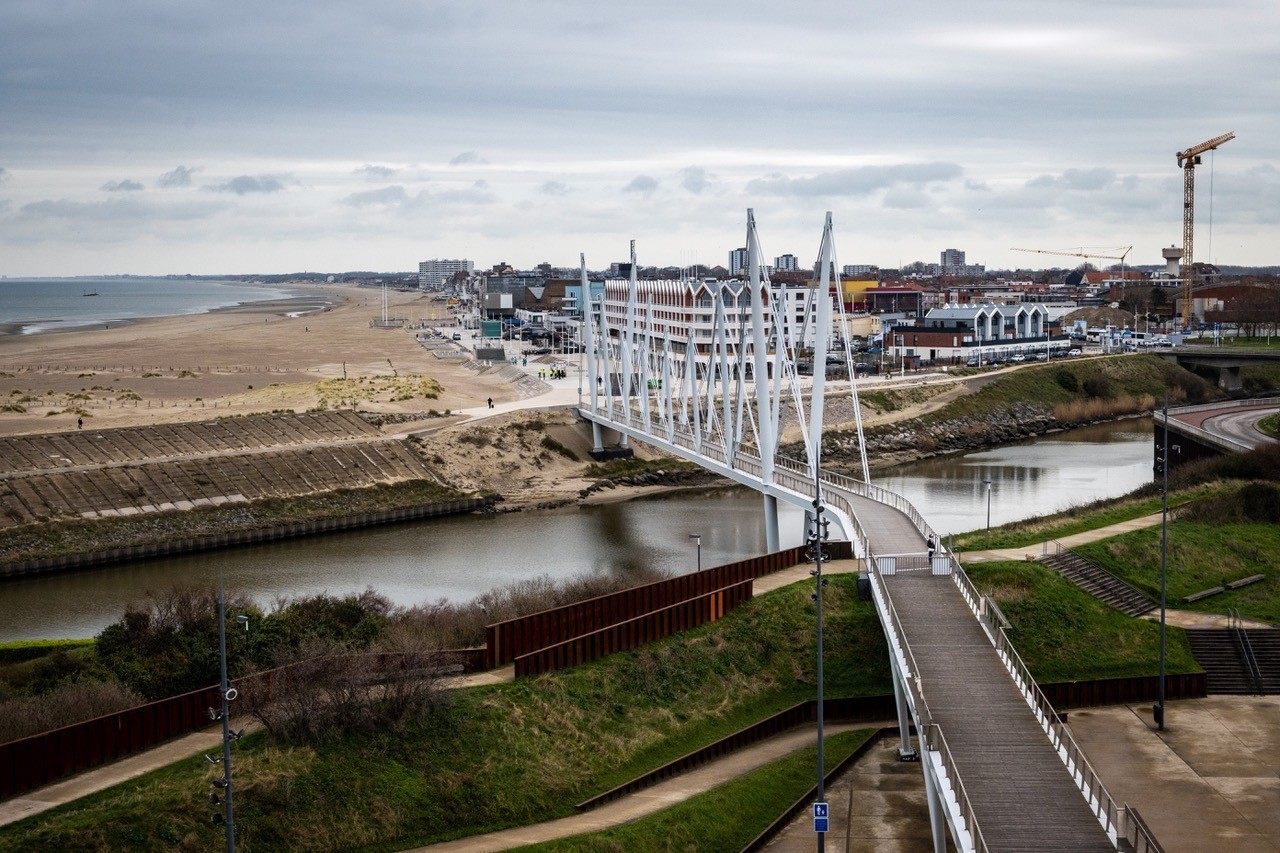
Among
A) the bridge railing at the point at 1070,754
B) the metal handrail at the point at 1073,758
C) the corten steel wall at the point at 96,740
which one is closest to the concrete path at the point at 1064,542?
the bridge railing at the point at 1070,754

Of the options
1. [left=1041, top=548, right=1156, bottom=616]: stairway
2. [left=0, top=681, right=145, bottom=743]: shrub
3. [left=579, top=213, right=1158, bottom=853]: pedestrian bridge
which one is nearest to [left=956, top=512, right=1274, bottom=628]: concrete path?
[left=1041, top=548, right=1156, bottom=616]: stairway

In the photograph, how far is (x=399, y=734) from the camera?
2330 cm

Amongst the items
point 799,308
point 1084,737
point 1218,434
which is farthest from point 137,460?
point 799,308

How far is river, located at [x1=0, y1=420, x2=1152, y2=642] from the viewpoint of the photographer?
4122cm

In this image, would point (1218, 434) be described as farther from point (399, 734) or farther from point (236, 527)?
point (399, 734)

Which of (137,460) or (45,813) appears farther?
(137,460)

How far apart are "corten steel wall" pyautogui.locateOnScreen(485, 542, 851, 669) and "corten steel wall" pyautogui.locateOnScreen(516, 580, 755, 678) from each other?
625 millimetres

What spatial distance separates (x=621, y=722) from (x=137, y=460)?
37265 mm

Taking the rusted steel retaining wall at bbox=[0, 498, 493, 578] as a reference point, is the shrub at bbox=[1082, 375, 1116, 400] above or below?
above

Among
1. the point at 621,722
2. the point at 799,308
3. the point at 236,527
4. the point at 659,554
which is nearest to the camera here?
the point at 621,722

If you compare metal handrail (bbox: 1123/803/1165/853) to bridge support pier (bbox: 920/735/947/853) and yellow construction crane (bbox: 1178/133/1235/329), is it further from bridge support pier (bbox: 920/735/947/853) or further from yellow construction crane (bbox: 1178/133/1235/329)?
yellow construction crane (bbox: 1178/133/1235/329)

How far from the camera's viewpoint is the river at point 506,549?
135 ft

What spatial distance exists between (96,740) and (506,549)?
2644 centimetres

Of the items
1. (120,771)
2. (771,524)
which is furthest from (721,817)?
(771,524)
